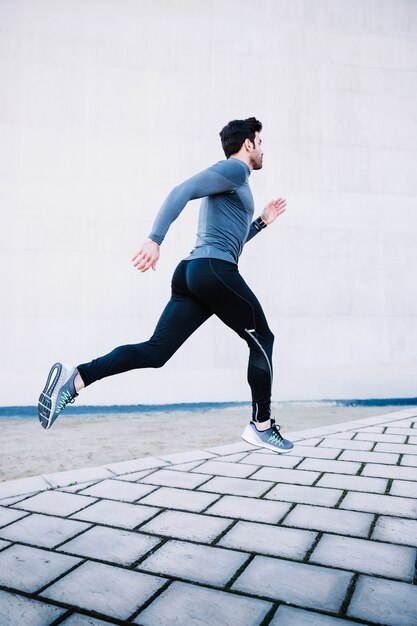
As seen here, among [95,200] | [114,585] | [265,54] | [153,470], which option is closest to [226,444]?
[153,470]

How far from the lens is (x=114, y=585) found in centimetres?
120

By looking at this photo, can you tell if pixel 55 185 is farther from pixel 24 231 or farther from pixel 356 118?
pixel 356 118

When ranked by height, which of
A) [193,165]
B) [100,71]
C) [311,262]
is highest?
[100,71]

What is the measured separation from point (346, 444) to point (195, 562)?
1.76m

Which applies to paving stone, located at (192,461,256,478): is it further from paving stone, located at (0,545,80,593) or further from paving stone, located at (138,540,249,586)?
paving stone, located at (0,545,80,593)

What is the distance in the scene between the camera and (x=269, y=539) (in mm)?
1489

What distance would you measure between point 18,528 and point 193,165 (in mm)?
3803

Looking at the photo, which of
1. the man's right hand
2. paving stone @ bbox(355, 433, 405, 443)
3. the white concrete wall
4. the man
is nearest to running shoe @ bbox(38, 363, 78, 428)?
the man

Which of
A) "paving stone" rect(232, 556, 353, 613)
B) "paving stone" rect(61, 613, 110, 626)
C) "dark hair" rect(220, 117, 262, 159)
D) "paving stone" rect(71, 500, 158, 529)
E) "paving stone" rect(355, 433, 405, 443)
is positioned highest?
"dark hair" rect(220, 117, 262, 159)

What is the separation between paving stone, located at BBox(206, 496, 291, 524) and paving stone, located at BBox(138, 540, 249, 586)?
0.29 metres

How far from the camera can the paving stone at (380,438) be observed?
290 centimetres

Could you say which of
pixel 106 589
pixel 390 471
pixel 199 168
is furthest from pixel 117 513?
pixel 199 168

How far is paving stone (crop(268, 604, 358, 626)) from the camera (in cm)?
102

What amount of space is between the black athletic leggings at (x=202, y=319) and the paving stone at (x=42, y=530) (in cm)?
74
